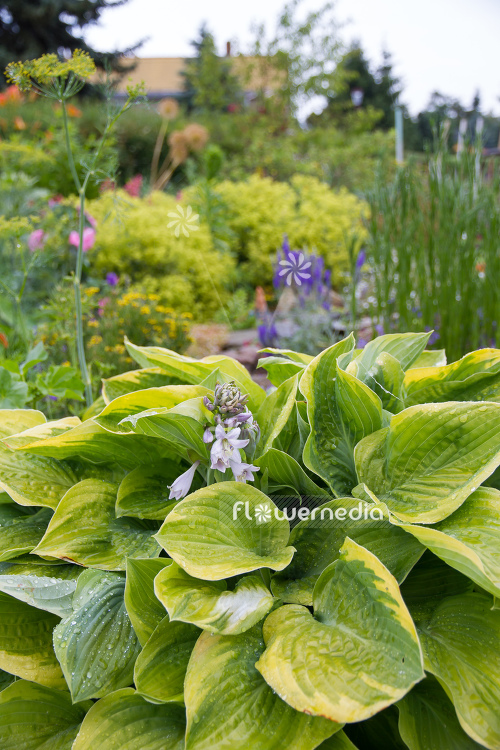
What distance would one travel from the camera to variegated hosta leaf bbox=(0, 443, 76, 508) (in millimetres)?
1068

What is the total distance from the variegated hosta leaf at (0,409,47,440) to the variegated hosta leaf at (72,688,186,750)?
2.20 feet

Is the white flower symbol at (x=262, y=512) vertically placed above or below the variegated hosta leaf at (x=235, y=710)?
above

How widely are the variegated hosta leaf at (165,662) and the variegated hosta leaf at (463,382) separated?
638 millimetres

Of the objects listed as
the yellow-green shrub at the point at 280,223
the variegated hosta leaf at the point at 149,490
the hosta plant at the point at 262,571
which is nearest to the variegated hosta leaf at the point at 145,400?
the hosta plant at the point at 262,571

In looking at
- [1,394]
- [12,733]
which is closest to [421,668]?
[12,733]

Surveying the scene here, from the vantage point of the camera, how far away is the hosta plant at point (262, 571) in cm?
72

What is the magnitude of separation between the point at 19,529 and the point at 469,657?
0.86 meters

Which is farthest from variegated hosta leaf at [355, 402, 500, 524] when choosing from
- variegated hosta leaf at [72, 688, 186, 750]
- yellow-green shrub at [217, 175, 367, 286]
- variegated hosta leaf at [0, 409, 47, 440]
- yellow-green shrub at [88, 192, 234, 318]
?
yellow-green shrub at [217, 175, 367, 286]

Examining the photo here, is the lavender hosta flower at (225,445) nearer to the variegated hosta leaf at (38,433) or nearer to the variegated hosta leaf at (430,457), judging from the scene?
the variegated hosta leaf at (430,457)

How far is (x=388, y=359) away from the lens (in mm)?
1085

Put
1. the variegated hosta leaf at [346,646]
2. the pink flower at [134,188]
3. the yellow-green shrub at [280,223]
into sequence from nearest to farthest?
the variegated hosta leaf at [346,646], the yellow-green shrub at [280,223], the pink flower at [134,188]

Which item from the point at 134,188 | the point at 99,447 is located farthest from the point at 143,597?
the point at 134,188

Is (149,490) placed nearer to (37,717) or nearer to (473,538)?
A: (37,717)

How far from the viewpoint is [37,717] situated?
917 mm
